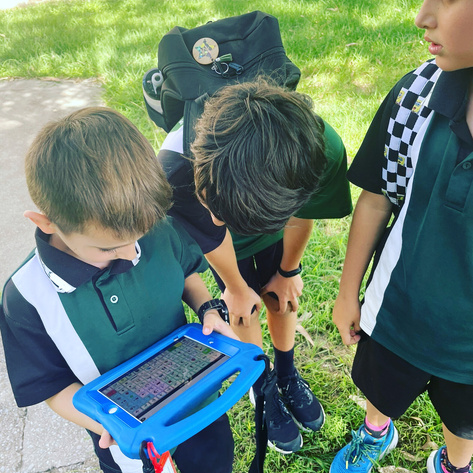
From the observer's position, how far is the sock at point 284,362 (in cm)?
177

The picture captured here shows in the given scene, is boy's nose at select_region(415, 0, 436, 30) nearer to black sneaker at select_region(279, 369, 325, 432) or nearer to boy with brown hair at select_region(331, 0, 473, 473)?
boy with brown hair at select_region(331, 0, 473, 473)

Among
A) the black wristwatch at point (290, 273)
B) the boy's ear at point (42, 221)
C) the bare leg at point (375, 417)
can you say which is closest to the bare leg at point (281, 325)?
the black wristwatch at point (290, 273)

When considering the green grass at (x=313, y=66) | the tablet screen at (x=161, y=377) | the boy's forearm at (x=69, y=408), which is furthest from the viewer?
the green grass at (x=313, y=66)

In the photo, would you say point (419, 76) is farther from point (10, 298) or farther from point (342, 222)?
point (342, 222)

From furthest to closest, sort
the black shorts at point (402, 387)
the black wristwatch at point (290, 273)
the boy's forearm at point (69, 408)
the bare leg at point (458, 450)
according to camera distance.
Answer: the black wristwatch at point (290, 273) → the bare leg at point (458, 450) → the black shorts at point (402, 387) → the boy's forearm at point (69, 408)

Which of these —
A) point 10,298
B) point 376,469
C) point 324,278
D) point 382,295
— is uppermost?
point 10,298

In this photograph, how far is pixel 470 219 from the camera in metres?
0.96

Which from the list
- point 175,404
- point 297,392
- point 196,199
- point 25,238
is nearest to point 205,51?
point 196,199

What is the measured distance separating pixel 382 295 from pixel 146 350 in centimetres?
60

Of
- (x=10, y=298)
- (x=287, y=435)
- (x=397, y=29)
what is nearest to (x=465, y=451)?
(x=287, y=435)

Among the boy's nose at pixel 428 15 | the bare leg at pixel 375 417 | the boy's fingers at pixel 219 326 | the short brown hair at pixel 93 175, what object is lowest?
the bare leg at pixel 375 417

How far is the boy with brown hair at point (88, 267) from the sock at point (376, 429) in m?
0.71

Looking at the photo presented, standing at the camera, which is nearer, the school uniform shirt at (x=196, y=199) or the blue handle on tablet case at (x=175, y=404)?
the blue handle on tablet case at (x=175, y=404)

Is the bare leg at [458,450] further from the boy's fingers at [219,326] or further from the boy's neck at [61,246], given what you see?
the boy's neck at [61,246]
